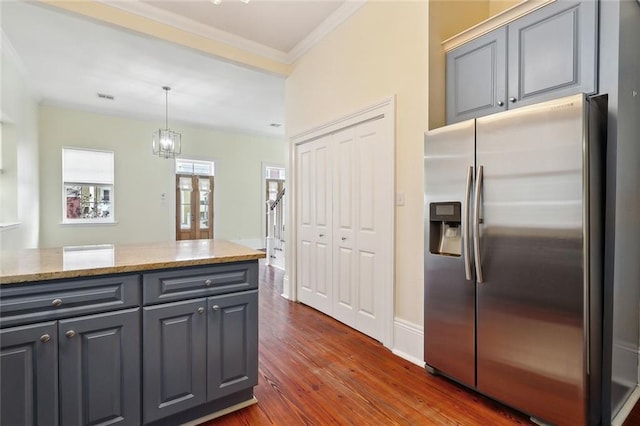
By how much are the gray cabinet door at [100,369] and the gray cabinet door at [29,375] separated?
0.03 meters

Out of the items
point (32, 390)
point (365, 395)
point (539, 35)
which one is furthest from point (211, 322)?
point (539, 35)

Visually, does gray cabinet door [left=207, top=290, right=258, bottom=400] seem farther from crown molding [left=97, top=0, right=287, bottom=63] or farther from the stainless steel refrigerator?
crown molding [left=97, top=0, right=287, bottom=63]

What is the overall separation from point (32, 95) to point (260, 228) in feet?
17.2

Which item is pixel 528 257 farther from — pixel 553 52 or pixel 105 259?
pixel 105 259

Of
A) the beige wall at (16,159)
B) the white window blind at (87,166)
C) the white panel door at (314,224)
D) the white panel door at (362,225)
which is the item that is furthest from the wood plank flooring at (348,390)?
the white window blind at (87,166)

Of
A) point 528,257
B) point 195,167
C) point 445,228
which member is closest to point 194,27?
point 445,228

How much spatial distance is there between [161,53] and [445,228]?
398 centimetres

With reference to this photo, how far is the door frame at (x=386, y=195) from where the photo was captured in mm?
2662

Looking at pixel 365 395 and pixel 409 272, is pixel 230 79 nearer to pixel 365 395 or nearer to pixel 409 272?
pixel 409 272

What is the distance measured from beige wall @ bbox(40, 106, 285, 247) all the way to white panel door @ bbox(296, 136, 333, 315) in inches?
178

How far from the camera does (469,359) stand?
201 cm

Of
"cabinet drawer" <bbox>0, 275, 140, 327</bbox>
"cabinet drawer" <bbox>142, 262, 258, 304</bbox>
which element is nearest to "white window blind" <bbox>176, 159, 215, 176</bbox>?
"cabinet drawer" <bbox>142, 262, 258, 304</bbox>

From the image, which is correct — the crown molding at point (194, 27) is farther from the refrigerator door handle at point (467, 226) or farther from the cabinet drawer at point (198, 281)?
the refrigerator door handle at point (467, 226)

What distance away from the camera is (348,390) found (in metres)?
2.10
